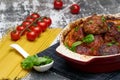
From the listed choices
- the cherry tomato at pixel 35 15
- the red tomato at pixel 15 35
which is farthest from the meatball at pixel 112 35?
the cherry tomato at pixel 35 15

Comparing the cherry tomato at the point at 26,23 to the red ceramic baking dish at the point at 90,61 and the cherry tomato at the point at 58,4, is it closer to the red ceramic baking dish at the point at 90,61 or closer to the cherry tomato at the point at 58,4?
the cherry tomato at the point at 58,4

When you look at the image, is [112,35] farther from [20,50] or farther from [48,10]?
[48,10]

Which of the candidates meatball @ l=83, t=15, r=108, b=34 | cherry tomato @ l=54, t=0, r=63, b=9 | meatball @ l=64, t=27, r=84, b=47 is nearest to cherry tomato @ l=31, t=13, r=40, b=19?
cherry tomato @ l=54, t=0, r=63, b=9

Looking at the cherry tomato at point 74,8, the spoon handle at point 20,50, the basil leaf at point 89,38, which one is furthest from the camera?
the cherry tomato at point 74,8

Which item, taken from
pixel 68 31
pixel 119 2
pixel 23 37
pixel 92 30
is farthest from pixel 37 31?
pixel 119 2

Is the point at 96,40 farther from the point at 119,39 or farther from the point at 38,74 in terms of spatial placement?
the point at 38,74

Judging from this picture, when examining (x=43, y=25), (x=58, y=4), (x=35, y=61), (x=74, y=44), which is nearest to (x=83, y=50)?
(x=74, y=44)
